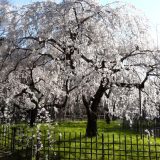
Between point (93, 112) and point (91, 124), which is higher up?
point (93, 112)

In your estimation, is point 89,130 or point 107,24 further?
point 89,130

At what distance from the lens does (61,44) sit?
14.4 metres

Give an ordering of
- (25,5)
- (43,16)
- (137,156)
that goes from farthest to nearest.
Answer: (25,5), (43,16), (137,156)

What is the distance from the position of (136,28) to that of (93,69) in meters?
2.56

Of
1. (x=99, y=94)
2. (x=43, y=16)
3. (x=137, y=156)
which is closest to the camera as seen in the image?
(x=137, y=156)

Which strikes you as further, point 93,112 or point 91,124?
point 91,124

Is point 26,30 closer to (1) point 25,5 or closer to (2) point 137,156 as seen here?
(1) point 25,5

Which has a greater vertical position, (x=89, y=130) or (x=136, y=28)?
(x=136, y=28)

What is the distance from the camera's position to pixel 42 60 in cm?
1673

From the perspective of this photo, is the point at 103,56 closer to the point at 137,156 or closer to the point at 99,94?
the point at 99,94

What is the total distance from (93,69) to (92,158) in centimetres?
381

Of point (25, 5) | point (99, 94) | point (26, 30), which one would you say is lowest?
point (99, 94)

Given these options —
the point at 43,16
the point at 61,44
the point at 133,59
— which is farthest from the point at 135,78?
the point at 43,16

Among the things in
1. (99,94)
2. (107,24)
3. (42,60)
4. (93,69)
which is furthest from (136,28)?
(42,60)
